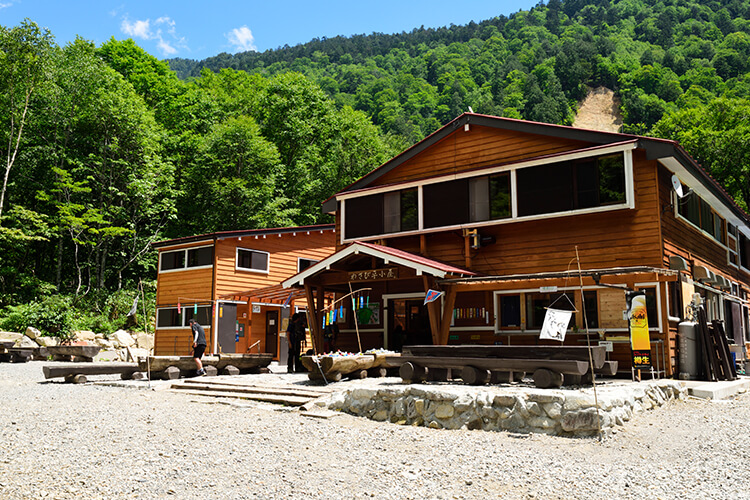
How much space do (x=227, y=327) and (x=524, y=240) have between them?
13.2 m

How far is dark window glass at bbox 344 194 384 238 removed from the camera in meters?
18.1

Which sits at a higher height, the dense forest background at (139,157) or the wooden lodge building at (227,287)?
the dense forest background at (139,157)

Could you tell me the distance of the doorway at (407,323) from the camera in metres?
17.2

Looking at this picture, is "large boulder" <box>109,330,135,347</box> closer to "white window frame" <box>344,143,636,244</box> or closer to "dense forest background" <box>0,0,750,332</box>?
"dense forest background" <box>0,0,750,332</box>

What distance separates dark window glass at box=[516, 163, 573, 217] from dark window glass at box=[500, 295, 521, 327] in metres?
2.20

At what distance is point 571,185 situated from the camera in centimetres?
1474

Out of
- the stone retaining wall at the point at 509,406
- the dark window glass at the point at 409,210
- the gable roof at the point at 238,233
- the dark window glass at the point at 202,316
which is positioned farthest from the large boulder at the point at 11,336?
the stone retaining wall at the point at 509,406

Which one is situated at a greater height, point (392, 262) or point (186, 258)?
point (186, 258)

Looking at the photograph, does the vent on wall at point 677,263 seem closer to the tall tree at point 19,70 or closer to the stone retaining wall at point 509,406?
the stone retaining wall at point 509,406

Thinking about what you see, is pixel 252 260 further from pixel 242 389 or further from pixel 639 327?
pixel 639 327

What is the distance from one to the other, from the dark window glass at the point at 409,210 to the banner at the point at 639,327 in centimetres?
687

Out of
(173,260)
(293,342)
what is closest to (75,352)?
(173,260)

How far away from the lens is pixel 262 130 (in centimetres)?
4388

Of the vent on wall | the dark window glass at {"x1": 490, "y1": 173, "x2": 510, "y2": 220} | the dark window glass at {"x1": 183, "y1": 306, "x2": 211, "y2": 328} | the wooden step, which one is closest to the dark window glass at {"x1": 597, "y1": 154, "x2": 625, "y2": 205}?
the vent on wall
